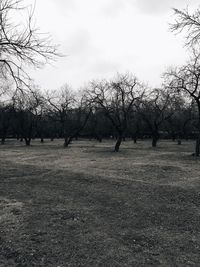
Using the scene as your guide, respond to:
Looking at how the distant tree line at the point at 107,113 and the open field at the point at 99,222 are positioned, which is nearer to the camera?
the open field at the point at 99,222

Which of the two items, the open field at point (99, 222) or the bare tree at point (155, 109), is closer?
the open field at point (99, 222)

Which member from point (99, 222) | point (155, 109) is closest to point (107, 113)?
point (155, 109)

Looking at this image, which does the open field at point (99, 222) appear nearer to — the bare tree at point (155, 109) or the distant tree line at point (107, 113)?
the distant tree line at point (107, 113)

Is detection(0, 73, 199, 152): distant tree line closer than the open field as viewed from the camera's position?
No

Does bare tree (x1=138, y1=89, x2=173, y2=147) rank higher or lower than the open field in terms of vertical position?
higher

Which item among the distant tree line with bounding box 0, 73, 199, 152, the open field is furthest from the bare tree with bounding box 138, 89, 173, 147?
the open field

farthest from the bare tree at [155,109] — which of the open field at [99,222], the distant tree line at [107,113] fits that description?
the open field at [99,222]

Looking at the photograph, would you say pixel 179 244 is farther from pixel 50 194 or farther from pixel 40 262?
pixel 50 194

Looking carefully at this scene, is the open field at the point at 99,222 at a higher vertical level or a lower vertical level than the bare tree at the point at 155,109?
lower

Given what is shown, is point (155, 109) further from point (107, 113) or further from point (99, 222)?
point (99, 222)

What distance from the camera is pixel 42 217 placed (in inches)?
A: 356

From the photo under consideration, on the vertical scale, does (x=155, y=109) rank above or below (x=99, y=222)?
above

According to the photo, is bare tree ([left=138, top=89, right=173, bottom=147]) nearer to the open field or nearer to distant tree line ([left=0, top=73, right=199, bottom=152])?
distant tree line ([left=0, top=73, right=199, bottom=152])

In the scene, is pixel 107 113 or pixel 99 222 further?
pixel 107 113
